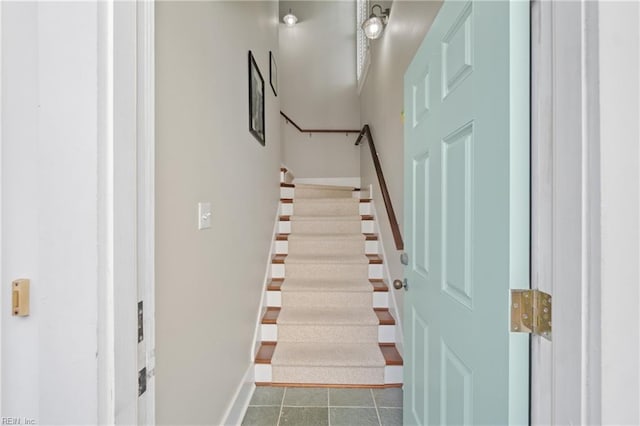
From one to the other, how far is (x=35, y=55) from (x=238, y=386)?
173 centimetres

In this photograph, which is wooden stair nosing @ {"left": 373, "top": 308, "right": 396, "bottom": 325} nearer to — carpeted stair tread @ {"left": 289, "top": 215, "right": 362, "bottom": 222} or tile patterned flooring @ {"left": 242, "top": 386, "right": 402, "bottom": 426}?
tile patterned flooring @ {"left": 242, "top": 386, "right": 402, "bottom": 426}

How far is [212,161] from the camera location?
137 centimetres

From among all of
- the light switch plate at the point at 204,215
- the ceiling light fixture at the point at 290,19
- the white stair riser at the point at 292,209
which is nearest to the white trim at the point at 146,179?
the light switch plate at the point at 204,215

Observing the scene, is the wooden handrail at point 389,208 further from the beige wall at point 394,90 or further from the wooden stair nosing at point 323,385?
the wooden stair nosing at point 323,385

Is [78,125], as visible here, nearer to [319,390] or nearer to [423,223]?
[423,223]

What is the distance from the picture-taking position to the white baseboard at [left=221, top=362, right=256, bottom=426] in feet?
5.05

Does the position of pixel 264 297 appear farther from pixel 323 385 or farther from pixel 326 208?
pixel 326 208

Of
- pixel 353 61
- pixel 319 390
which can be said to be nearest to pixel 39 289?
pixel 319 390

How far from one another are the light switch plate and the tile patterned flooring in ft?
3.96

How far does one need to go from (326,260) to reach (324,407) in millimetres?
1202

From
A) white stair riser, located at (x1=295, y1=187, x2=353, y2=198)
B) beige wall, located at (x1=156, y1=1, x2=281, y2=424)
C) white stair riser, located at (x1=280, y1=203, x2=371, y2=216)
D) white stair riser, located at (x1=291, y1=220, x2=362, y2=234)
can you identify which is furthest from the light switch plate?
white stair riser, located at (x1=295, y1=187, x2=353, y2=198)

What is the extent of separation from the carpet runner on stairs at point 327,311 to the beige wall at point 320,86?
170 centimetres

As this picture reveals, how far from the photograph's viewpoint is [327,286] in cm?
250

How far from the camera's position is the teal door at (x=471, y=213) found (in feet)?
2.15
